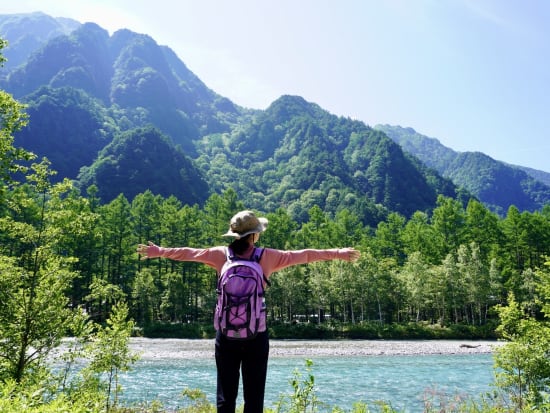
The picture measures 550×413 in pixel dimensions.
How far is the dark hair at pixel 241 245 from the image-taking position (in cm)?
397

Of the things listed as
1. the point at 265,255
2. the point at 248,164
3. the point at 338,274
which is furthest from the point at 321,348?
the point at 248,164

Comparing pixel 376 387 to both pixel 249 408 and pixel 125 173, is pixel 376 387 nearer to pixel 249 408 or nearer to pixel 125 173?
pixel 249 408

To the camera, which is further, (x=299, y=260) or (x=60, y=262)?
(x=60, y=262)

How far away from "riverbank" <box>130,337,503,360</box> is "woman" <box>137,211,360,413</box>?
2626 cm

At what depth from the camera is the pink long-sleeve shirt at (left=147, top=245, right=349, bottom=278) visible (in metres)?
4.01

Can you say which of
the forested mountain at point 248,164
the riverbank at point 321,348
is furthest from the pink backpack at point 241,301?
the forested mountain at point 248,164

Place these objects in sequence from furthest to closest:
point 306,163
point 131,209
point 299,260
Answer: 1. point 306,163
2. point 131,209
3. point 299,260

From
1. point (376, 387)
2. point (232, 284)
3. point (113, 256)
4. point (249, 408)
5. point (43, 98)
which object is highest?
point (43, 98)

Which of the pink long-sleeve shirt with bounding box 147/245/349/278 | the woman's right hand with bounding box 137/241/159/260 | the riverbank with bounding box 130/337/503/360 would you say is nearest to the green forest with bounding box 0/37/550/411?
the riverbank with bounding box 130/337/503/360

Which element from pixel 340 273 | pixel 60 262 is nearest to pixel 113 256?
pixel 340 273

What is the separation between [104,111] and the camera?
163 meters

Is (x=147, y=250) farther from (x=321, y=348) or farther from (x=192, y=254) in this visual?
(x=321, y=348)

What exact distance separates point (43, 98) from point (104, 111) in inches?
1369

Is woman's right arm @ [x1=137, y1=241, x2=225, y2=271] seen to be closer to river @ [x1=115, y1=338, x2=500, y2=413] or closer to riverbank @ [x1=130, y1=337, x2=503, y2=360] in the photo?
river @ [x1=115, y1=338, x2=500, y2=413]
